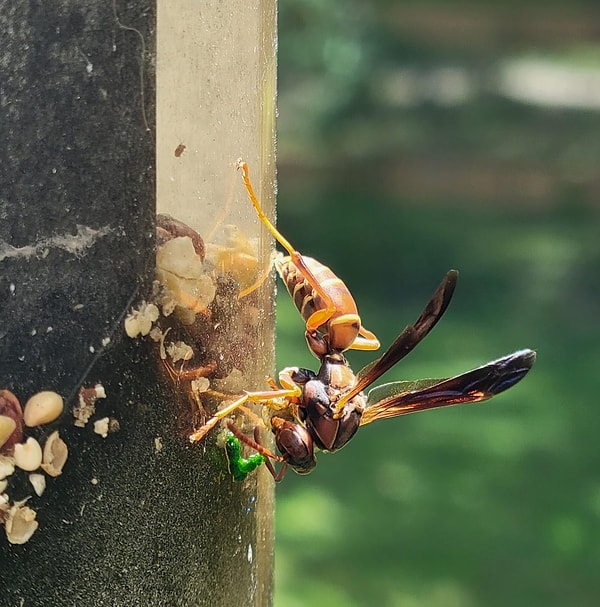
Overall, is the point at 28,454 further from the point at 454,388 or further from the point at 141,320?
the point at 454,388

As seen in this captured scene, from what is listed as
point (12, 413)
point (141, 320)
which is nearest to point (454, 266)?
point (141, 320)

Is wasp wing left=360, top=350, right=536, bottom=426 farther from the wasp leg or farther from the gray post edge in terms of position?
the gray post edge

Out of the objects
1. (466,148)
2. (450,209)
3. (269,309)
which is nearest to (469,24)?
(466,148)

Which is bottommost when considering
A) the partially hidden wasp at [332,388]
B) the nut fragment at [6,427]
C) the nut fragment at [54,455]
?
the partially hidden wasp at [332,388]

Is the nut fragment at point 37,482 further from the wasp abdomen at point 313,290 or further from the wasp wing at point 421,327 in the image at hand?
the wasp abdomen at point 313,290

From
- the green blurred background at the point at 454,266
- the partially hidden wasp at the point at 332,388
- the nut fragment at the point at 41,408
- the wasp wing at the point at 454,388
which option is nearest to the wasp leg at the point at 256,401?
the partially hidden wasp at the point at 332,388
